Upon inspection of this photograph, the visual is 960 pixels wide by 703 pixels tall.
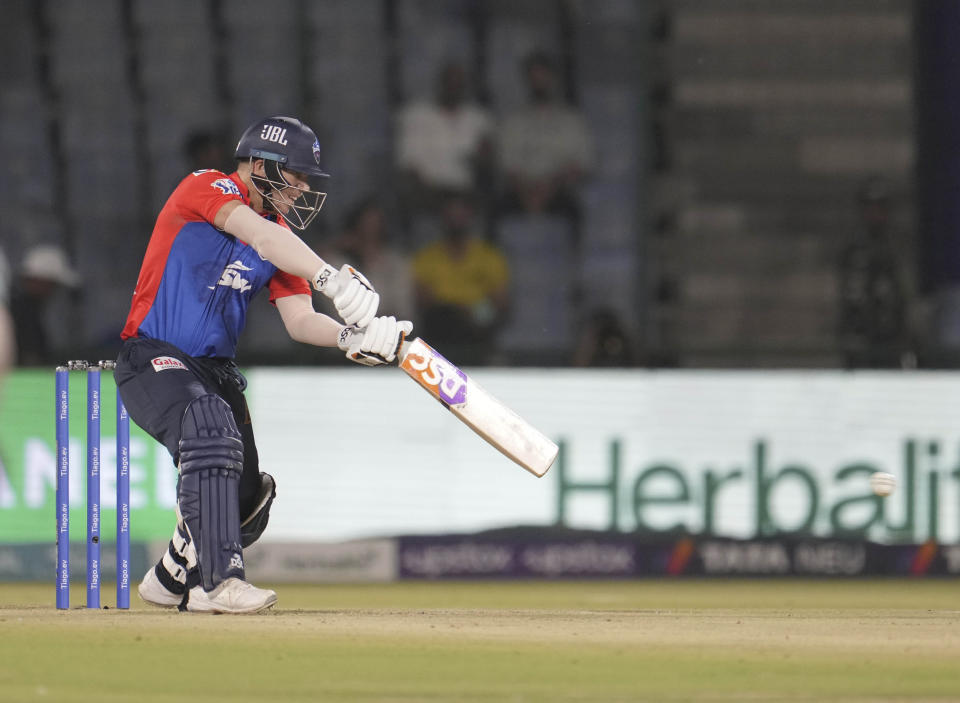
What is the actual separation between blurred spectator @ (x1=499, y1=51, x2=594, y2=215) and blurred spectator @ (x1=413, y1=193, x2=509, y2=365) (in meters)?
0.48

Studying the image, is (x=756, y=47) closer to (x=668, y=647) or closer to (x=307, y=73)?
(x=307, y=73)

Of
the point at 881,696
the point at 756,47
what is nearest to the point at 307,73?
the point at 756,47

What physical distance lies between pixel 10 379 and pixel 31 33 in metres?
3.03

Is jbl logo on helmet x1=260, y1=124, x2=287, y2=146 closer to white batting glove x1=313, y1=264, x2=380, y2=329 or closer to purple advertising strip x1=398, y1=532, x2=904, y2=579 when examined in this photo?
white batting glove x1=313, y1=264, x2=380, y2=329

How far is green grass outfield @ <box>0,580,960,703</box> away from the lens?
4.04 m

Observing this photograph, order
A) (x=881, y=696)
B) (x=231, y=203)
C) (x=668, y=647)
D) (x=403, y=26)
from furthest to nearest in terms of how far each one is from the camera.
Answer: (x=403, y=26), (x=231, y=203), (x=668, y=647), (x=881, y=696)

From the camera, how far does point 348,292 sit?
5.16 m

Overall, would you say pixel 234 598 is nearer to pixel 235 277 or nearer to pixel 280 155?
pixel 235 277

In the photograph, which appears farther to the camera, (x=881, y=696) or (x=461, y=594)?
(x=461, y=594)

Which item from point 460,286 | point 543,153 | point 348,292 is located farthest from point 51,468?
point 348,292

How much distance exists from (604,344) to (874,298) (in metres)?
1.61

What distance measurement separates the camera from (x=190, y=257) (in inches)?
212

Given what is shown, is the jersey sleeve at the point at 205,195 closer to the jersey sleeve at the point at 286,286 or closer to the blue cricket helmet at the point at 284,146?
the blue cricket helmet at the point at 284,146

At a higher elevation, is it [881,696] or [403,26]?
[403,26]
